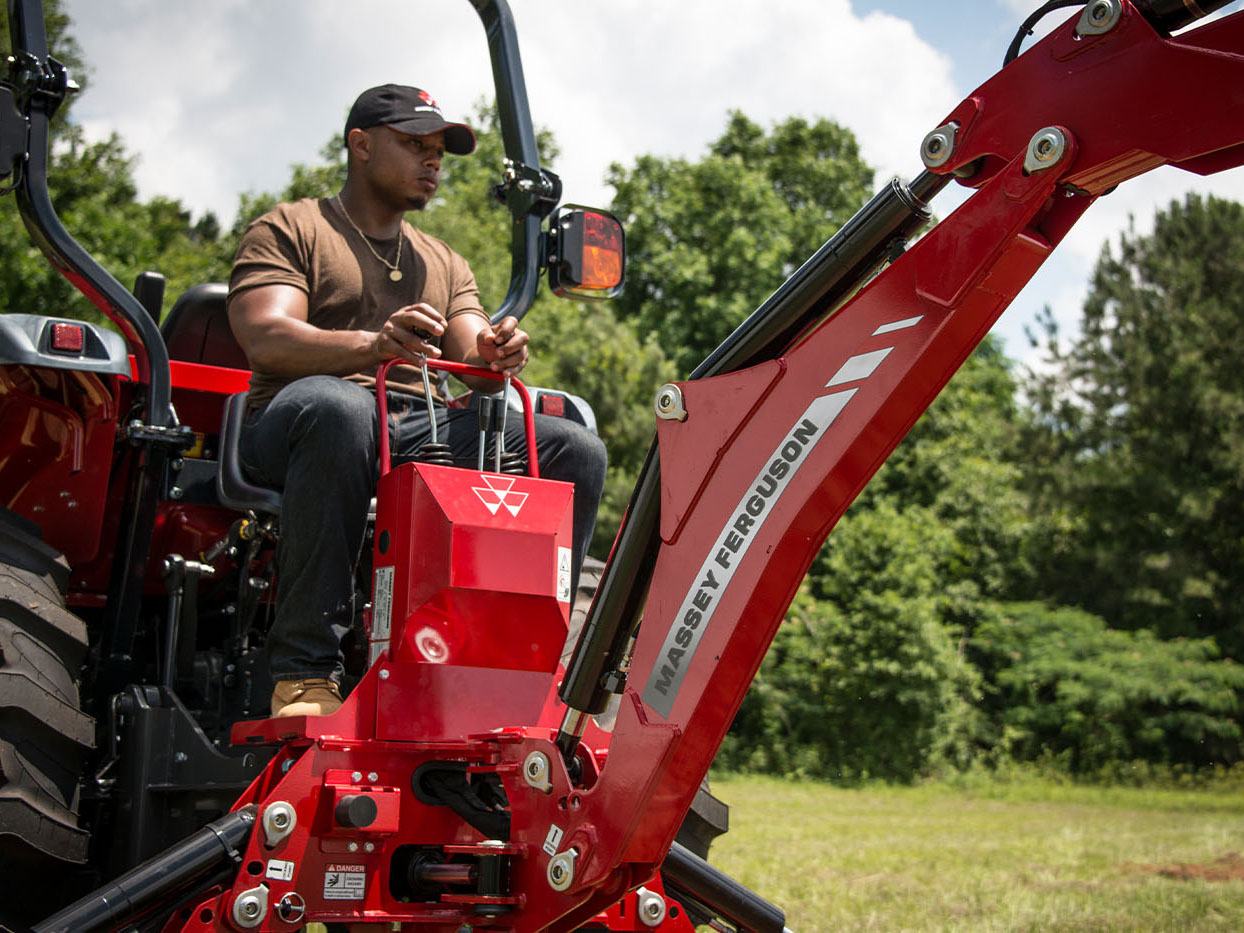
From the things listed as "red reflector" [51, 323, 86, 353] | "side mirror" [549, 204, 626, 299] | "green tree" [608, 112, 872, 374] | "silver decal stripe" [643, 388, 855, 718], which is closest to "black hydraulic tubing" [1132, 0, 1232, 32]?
"silver decal stripe" [643, 388, 855, 718]

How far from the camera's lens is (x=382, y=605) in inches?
129

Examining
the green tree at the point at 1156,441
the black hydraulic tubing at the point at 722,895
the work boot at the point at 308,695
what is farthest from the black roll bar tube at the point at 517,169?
the green tree at the point at 1156,441

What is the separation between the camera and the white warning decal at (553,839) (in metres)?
2.89

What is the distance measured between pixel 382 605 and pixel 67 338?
1072 millimetres

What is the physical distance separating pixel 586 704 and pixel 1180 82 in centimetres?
157

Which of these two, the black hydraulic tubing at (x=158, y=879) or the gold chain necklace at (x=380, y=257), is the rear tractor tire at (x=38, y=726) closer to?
the black hydraulic tubing at (x=158, y=879)

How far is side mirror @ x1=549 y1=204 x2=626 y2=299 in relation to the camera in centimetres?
405

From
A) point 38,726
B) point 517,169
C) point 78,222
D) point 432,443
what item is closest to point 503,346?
point 432,443

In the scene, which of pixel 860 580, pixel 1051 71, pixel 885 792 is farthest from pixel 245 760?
pixel 860 580

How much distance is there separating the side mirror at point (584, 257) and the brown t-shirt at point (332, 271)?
0.30 m

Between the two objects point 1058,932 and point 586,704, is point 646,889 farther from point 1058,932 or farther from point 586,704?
point 1058,932

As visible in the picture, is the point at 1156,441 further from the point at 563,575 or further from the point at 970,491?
the point at 563,575

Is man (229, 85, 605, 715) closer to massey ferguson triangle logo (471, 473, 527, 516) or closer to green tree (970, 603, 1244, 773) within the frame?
massey ferguson triangle logo (471, 473, 527, 516)

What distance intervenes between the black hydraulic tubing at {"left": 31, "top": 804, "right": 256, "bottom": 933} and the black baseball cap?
187 centimetres
